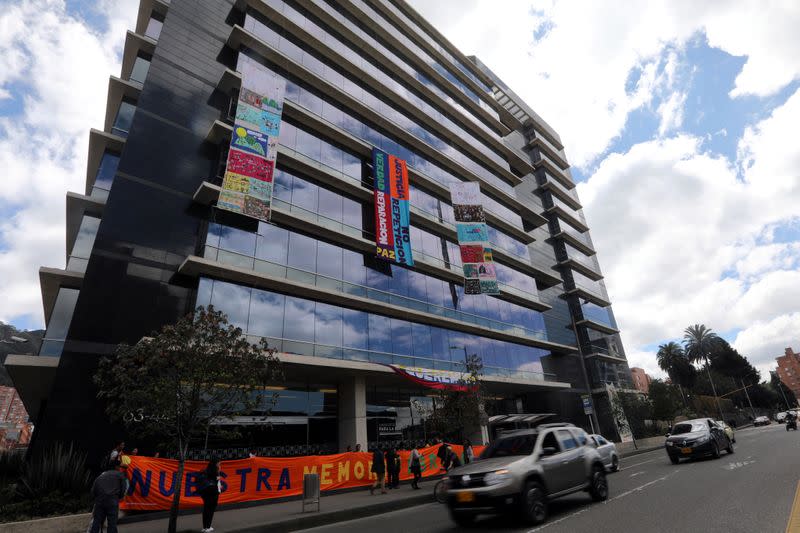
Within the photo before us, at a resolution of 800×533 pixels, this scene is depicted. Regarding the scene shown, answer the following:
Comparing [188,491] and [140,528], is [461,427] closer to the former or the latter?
[188,491]

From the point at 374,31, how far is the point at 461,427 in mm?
31866

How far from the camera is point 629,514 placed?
7.90 metres

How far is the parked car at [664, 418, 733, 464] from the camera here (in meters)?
16.3

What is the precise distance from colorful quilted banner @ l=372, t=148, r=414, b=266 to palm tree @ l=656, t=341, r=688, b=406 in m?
80.9

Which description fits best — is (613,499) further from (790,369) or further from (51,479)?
(790,369)

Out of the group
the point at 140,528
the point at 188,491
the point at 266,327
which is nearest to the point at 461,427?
the point at 266,327

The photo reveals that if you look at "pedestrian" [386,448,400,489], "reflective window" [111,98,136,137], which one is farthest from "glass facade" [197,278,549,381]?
"reflective window" [111,98,136,137]

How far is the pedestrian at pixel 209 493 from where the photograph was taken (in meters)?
9.62

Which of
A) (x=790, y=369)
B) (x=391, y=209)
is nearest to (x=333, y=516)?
(x=391, y=209)

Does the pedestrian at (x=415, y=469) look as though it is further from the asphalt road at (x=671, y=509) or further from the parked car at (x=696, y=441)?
the parked car at (x=696, y=441)

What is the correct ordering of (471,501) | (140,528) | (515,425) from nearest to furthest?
(471,501) → (140,528) → (515,425)

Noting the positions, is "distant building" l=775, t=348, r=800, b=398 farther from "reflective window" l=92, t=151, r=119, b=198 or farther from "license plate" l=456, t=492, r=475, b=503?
"reflective window" l=92, t=151, r=119, b=198

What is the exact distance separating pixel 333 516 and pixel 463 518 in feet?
15.8

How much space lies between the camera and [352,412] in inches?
834
